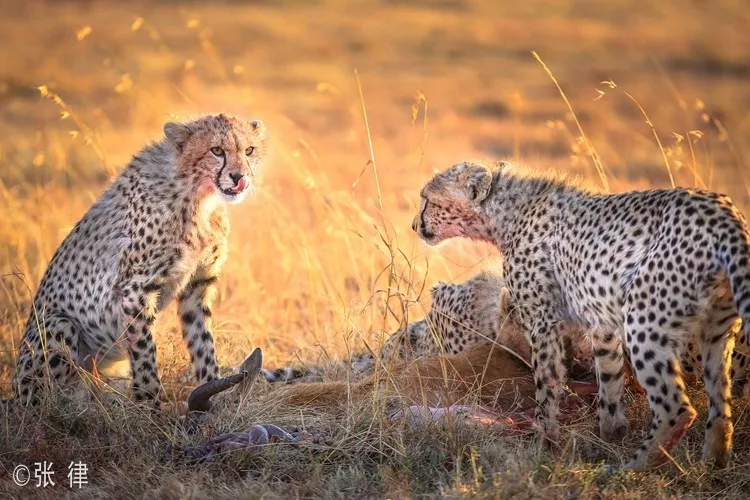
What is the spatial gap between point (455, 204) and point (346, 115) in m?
9.01

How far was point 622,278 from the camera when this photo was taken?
14.7 feet

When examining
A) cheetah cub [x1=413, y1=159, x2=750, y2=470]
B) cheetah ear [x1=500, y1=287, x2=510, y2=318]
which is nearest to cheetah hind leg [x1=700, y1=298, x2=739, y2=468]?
cheetah cub [x1=413, y1=159, x2=750, y2=470]

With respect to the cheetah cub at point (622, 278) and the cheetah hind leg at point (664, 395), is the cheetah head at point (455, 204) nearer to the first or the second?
the cheetah cub at point (622, 278)

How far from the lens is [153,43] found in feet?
58.2

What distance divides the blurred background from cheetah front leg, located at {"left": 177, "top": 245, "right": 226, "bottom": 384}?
234mm

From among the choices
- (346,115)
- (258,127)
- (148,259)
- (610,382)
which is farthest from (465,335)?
(346,115)

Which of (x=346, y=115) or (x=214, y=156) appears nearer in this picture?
(x=214, y=156)

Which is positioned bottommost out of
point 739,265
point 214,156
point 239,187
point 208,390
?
point 208,390

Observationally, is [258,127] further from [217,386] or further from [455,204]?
[217,386]

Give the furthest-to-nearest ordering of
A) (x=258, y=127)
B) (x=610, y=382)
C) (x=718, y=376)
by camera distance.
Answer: (x=258, y=127) < (x=610, y=382) < (x=718, y=376)

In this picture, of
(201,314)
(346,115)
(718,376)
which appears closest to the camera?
(718,376)

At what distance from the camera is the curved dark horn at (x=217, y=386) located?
4645 mm

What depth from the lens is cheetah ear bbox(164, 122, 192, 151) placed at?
544 cm

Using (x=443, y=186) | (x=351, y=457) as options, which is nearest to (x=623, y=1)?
(x=443, y=186)
